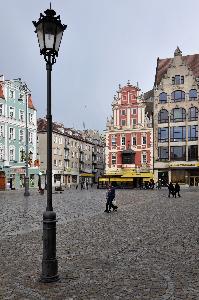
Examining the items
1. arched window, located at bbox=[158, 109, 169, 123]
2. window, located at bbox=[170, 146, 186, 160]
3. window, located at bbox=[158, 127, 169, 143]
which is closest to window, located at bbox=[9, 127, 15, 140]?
window, located at bbox=[158, 127, 169, 143]

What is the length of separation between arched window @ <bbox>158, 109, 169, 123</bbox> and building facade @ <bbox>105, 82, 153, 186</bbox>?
6.12ft

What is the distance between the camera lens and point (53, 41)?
7.03 meters

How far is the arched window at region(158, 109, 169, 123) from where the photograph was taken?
65875 mm

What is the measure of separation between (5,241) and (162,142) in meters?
57.2

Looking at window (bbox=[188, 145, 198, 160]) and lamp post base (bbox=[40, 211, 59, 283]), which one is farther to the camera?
window (bbox=[188, 145, 198, 160])

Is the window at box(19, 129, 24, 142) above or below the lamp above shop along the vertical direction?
above

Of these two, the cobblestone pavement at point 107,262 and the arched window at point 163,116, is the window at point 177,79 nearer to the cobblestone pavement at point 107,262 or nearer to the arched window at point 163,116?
the arched window at point 163,116

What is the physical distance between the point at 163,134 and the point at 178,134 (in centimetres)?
265

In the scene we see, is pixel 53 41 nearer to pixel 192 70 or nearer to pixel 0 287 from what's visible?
pixel 0 287

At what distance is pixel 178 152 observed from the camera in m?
64.8

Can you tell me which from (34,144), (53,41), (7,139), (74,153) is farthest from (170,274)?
(74,153)

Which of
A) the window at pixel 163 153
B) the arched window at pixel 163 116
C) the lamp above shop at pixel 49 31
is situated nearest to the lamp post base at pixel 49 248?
the lamp above shop at pixel 49 31

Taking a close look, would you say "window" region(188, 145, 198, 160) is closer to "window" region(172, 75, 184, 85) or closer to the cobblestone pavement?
"window" region(172, 75, 184, 85)

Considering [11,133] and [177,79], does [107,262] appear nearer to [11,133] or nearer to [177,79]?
[11,133]
